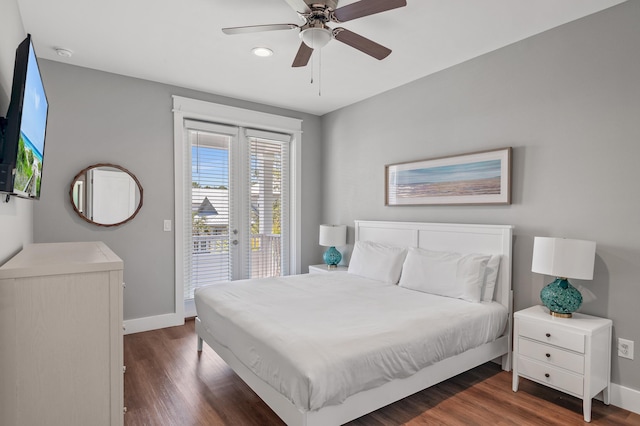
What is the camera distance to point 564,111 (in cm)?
Answer: 271

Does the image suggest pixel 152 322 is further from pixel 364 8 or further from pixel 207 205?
pixel 364 8

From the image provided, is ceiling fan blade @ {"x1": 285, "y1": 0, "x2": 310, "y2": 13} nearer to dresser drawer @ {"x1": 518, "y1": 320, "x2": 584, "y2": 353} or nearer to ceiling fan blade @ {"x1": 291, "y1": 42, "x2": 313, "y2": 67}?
ceiling fan blade @ {"x1": 291, "y1": 42, "x2": 313, "y2": 67}

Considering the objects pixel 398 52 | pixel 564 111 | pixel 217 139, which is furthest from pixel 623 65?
pixel 217 139

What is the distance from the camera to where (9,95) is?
199 cm

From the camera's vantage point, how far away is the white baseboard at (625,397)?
2.35m

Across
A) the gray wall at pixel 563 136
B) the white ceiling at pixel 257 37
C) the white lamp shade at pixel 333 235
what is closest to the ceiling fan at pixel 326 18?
the white ceiling at pixel 257 37

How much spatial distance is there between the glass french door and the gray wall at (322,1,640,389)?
202 centimetres

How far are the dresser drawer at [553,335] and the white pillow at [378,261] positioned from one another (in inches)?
48.4

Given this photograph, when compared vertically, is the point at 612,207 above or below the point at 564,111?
below

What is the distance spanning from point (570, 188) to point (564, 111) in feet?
1.97

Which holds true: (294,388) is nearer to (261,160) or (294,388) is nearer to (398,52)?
(398,52)

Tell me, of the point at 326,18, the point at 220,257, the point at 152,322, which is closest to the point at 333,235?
the point at 220,257

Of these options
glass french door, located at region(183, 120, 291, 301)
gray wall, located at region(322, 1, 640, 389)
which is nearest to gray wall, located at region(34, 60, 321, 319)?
glass french door, located at region(183, 120, 291, 301)

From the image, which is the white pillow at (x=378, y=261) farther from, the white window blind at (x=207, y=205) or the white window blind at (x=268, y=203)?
the white window blind at (x=207, y=205)
